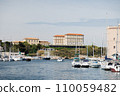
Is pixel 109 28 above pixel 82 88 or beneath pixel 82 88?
above

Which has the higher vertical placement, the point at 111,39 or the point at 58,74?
the point at 111,39

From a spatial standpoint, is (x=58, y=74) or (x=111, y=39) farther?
(x=111, y=39)

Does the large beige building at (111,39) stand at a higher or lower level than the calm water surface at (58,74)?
higher

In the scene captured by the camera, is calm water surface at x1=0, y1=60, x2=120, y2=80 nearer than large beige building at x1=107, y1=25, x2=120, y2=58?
Yes

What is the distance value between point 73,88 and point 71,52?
501 feet

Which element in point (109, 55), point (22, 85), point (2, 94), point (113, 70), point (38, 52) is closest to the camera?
point (2, 94)

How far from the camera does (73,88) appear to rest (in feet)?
66.2

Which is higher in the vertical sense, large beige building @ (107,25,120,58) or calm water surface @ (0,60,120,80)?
large beige building @ (107,25,120,58)

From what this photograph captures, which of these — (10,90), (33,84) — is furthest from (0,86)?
(33,84)

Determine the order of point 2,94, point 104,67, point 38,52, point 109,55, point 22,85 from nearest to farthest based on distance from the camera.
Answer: point 2,94 < point 22,85 < point 104,67 < point 109,55 < point 38,52

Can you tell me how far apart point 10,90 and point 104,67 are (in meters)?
34.7

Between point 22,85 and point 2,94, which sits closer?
point 2,94

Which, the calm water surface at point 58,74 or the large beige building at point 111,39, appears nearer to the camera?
the calm water surface at point 58,74

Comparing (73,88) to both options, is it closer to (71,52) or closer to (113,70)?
(113,70)
